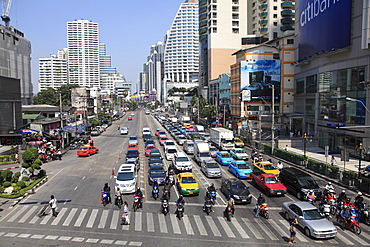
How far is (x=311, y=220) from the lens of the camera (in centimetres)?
1848

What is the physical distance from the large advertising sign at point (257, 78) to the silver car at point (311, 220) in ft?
186

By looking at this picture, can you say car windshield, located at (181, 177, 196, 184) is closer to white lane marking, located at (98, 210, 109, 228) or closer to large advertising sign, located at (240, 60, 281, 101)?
white lane marking, located at (98, 210, 109, 228)

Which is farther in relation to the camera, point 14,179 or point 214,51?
point 214,51

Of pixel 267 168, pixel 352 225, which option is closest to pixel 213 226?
pixel 352 225

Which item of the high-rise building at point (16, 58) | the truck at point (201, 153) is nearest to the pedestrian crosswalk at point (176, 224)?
the truck at point (201, 153)

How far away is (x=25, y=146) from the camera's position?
49094 mm

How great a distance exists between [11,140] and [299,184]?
43303 mm

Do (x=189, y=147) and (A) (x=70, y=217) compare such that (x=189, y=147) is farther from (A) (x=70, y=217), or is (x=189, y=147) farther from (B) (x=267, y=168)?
(A) (x=70, y=217)

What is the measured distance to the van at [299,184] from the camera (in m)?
24.6

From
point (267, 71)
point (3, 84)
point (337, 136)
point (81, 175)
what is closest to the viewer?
point (81, 175)

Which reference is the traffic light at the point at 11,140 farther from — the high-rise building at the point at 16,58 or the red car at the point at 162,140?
the high-rise building at the point at 16,58

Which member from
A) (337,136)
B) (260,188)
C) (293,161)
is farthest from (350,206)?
(337,136)

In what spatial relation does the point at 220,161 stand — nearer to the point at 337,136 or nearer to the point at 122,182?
the point at 122,182

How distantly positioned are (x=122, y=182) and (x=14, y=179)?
1047 centimetres
